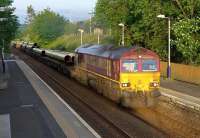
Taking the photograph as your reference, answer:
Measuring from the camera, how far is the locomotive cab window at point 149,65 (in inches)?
997

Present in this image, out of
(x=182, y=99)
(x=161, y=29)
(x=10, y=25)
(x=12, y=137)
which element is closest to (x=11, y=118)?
(x=12, y=137)

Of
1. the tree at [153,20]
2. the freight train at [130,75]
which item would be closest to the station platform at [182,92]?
the freight train at [130,75]

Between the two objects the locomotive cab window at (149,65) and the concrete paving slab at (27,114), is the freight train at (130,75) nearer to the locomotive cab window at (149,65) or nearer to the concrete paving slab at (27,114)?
the locomotive cab window at (149,65)

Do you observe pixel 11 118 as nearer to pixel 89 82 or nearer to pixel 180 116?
pixel 180 116

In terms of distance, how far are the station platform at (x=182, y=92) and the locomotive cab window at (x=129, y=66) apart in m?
3.40

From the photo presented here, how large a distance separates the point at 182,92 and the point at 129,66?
7087 millimetres

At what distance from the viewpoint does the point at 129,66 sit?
25.2 m

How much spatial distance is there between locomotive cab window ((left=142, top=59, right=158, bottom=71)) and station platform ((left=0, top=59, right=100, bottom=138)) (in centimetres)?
463

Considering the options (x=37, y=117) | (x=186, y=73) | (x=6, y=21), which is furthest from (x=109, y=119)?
(x=6, y=21)

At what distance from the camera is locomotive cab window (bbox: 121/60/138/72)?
25000 millimetres

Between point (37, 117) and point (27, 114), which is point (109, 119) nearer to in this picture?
point (37, 117)

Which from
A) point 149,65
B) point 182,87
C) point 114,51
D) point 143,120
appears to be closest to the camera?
point 143,120

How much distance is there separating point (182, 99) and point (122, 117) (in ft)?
Answer: 18.7

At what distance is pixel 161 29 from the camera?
47438mm
